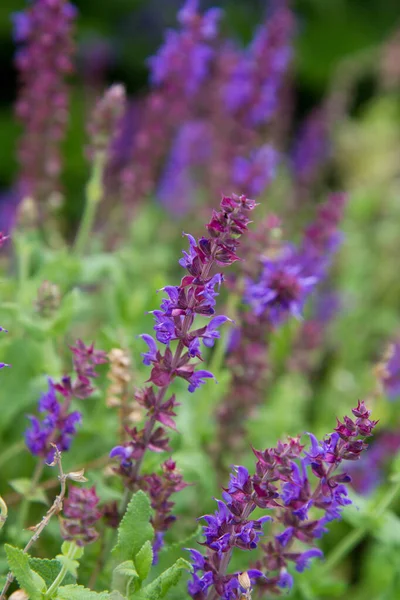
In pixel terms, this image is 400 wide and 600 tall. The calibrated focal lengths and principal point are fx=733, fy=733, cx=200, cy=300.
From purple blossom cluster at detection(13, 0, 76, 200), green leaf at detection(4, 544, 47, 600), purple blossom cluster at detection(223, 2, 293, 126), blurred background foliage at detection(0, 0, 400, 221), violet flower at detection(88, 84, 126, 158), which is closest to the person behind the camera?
green leaf at detection(4, 544, 47, 600)

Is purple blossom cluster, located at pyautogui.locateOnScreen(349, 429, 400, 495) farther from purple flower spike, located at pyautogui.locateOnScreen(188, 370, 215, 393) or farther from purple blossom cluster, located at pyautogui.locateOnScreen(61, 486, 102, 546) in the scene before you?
purple blossom cluster, located at pyautogui.locateOnScreen(61, 486, 102, 546)

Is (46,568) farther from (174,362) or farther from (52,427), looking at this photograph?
(174,362)

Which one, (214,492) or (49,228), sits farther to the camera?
(49,228)

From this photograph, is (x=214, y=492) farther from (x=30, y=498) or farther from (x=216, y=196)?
(x=216, y=196)

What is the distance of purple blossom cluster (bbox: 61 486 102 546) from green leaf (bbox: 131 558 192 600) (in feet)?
0.42

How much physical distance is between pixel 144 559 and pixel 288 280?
752mm

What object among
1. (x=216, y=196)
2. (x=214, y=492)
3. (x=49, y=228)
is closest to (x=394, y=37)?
(x=216, y=196)

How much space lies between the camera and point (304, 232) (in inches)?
87.9

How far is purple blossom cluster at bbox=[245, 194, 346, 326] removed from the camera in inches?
67.6

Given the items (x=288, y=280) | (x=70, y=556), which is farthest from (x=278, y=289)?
(x=70, y=556)

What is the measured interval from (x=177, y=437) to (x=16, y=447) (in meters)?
0.40

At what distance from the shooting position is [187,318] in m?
1.17

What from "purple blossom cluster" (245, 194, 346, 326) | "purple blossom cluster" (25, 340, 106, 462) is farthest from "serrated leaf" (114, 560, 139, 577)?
"purple blossom cluster" (245, 194, 346, 326)

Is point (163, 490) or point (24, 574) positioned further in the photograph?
point (163, 490)
